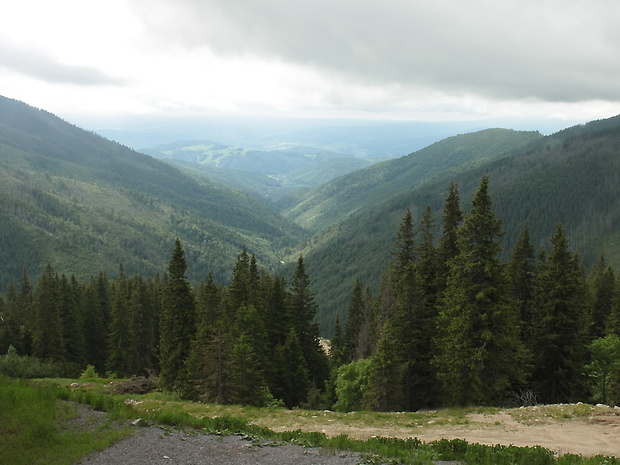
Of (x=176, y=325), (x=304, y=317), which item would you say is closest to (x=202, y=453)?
(x=176, y=325)

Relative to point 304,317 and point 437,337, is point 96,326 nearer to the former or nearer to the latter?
point 304,317

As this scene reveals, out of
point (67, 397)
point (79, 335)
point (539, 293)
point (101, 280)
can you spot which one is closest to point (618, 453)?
point (539, 293)

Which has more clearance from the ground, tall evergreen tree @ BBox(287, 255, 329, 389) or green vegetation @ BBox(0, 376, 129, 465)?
green vegetation @ BBox(0, 376, 129, 465)

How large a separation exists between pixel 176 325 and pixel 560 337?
30475 mm

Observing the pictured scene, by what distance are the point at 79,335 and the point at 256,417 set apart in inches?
1806

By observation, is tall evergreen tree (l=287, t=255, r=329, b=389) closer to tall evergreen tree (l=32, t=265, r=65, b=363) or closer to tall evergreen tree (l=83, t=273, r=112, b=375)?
tall evergreen tree (l=32, t=265, r=65, b=363)

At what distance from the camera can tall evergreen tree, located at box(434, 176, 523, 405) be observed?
938 inches

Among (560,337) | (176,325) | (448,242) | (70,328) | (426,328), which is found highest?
(448,242)

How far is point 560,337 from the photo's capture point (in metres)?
28.2

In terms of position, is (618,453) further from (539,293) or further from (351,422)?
(539,293)

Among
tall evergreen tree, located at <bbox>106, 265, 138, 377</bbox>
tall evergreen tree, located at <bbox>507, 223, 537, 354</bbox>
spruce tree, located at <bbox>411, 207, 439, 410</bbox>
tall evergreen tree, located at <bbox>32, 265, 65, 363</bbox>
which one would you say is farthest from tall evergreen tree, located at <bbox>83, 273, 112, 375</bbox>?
tall evergreen tree, located at <bbox>507, 223, 537, 354</bbox>

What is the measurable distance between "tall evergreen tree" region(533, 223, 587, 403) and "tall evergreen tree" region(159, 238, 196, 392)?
27.8 metres

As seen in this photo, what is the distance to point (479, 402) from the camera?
23.9 meters

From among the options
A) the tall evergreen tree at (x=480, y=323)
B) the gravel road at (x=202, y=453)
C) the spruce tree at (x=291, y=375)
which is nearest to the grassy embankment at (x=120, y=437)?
the gravel road at (x=202, y=453)
